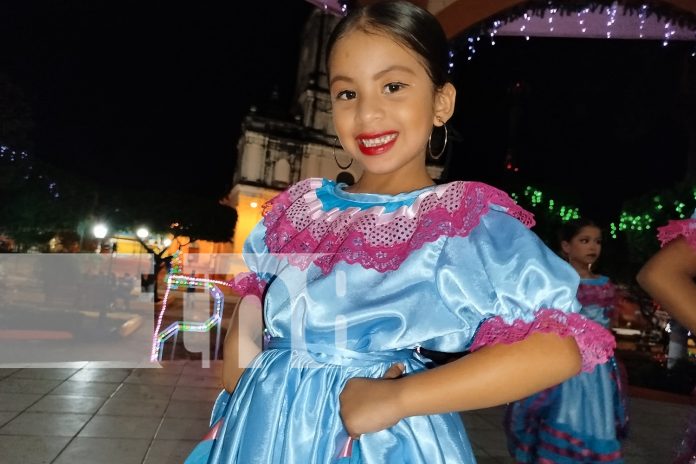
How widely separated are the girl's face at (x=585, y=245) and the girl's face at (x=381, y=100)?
356cm

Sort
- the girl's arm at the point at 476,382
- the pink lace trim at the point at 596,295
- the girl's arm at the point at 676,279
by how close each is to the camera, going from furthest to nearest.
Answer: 1. the pink lace trim at the point at 596,295
2. the girl's arm at the point at 676,279
3. the girl's arm at the point at 476,382

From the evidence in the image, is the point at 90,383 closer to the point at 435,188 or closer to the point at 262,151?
the point at 435,188

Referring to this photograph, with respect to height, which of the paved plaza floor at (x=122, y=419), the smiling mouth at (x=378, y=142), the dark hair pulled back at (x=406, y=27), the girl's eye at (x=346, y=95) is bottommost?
the paved plaza floor at (x=122, y=419)

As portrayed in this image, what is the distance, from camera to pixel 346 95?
52.2 inches

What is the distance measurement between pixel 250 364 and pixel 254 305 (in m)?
0.18

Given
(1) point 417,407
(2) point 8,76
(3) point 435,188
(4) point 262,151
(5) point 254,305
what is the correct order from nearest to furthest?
(1) point 417,407, (3) point 435,188, (5) point 254,305, (2) point 8,76, (4) point 262,151

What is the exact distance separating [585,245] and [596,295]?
1.40 ft

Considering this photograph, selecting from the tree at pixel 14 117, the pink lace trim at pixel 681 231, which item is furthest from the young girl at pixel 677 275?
the tree at pixel 14 117

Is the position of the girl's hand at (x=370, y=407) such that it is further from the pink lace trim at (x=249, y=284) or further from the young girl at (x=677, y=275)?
the young girl at (x=677, y=275)

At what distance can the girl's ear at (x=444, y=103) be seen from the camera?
1.37 m

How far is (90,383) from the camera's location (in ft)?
18.2

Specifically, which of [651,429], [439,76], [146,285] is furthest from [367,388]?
[146,285]

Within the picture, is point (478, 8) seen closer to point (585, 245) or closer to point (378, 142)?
point (585, 245)

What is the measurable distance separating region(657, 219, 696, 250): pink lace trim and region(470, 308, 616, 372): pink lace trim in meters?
1.25
